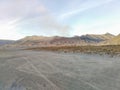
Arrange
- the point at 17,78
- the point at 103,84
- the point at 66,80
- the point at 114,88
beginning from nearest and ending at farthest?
the point at 114,88 → the point at 103,84 → the point at 66,80 → the point at 17,78

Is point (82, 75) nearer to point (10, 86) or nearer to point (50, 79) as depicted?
point (50, 79)

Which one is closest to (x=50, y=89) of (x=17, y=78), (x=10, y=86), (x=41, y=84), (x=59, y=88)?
(x=59, y=88)

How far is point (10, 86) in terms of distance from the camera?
2220 centimetres

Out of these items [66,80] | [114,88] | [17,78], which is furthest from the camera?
[17,78]

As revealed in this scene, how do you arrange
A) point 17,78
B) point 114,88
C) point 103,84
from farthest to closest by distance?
1. point 17,78
2. point 103,84
3. point 114,88

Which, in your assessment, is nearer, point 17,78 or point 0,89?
point 0,89

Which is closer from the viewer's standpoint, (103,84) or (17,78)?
Result: (103,84)

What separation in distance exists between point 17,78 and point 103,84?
915 centimetres

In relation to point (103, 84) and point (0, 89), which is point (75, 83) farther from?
point (0, 89)

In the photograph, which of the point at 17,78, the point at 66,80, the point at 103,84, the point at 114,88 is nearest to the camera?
the point at 114,88

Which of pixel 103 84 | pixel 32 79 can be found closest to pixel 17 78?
pixel 32 79

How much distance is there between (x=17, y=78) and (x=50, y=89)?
6427 mm

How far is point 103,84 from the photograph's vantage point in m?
21.8

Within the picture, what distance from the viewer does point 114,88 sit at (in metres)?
20.2
